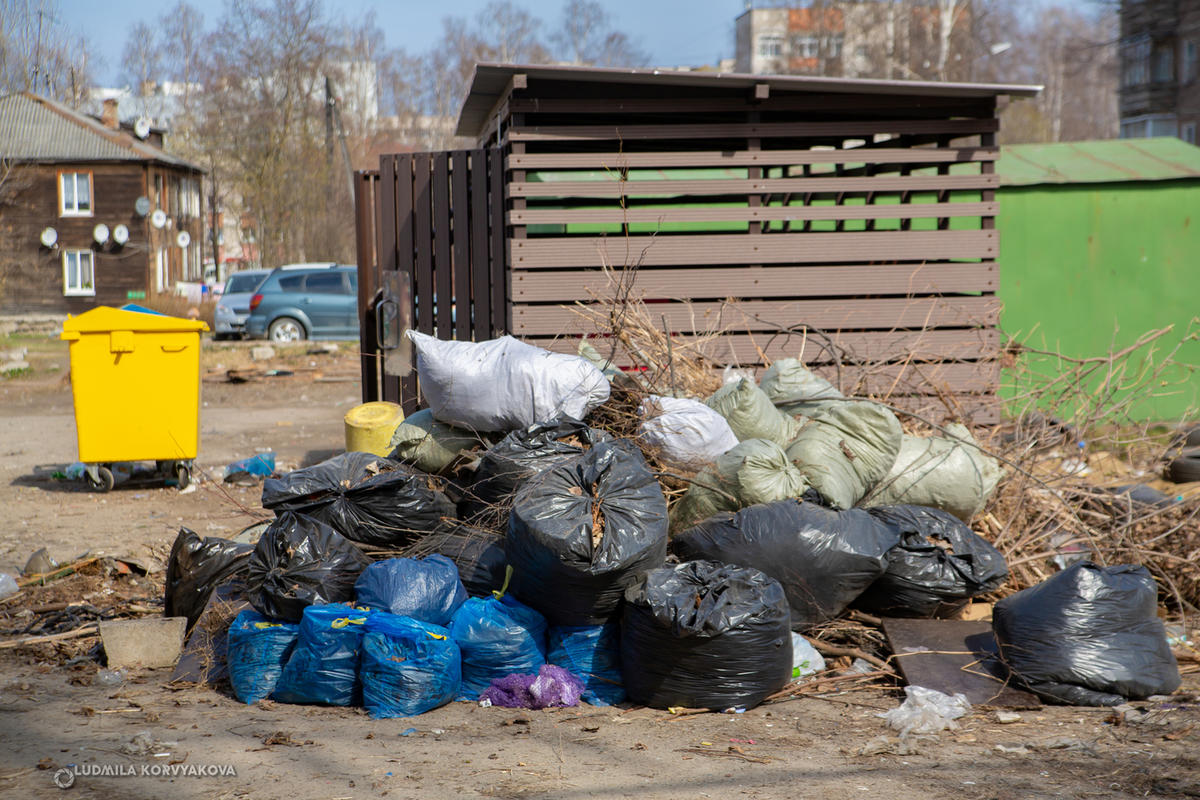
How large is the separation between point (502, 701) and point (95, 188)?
34716 mm

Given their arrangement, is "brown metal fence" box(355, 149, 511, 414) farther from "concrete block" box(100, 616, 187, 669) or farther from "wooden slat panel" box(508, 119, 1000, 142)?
"concrete block" box(100, 616, 187, 669)

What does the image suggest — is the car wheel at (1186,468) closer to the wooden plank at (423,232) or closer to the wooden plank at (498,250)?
the wooden plank at (498,250)

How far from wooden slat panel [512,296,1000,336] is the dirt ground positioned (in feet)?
10.4

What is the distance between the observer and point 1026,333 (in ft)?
30.3

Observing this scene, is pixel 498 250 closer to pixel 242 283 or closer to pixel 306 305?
pixel 306 305

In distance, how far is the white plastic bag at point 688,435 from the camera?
4238 millimetres

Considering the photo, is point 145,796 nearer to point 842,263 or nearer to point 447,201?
point 447,201

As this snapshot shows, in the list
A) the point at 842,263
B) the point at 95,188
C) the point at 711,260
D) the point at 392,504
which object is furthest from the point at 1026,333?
the point at 95,188

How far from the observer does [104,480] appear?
7.18 m

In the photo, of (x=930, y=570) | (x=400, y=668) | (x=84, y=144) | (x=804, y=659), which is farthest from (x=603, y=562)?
(x=84, y=144)

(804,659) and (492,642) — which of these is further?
(804,659)

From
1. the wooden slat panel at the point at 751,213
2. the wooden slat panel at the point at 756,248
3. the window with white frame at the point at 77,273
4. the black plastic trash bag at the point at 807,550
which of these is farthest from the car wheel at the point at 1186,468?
the window with white frame at the point at 77,273

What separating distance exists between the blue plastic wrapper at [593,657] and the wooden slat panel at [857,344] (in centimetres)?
278

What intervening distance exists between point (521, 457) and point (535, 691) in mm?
943
